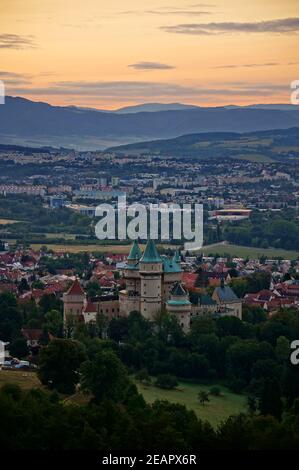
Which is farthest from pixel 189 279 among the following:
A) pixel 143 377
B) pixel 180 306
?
pixel 143 377

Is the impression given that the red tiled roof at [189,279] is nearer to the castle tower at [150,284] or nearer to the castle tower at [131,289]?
the castle tower at [131,289]

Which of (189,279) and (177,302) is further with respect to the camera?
(189,279)

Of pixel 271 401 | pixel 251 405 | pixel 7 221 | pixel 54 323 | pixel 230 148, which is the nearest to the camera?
pixel 271 401

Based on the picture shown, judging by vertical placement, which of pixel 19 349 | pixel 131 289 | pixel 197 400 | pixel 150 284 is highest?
pixel 150 284

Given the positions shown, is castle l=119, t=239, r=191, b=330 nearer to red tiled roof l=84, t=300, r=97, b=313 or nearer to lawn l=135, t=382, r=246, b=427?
red tiled roof l=84, t=300, r=97, b=313

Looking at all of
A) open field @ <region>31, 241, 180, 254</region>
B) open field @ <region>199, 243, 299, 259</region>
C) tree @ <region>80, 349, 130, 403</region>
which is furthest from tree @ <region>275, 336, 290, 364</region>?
open field @ <region>199, 243, 299, 259</region>

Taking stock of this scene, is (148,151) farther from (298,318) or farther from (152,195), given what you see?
(298,318)

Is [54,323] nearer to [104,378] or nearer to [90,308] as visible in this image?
→ [90,308]
